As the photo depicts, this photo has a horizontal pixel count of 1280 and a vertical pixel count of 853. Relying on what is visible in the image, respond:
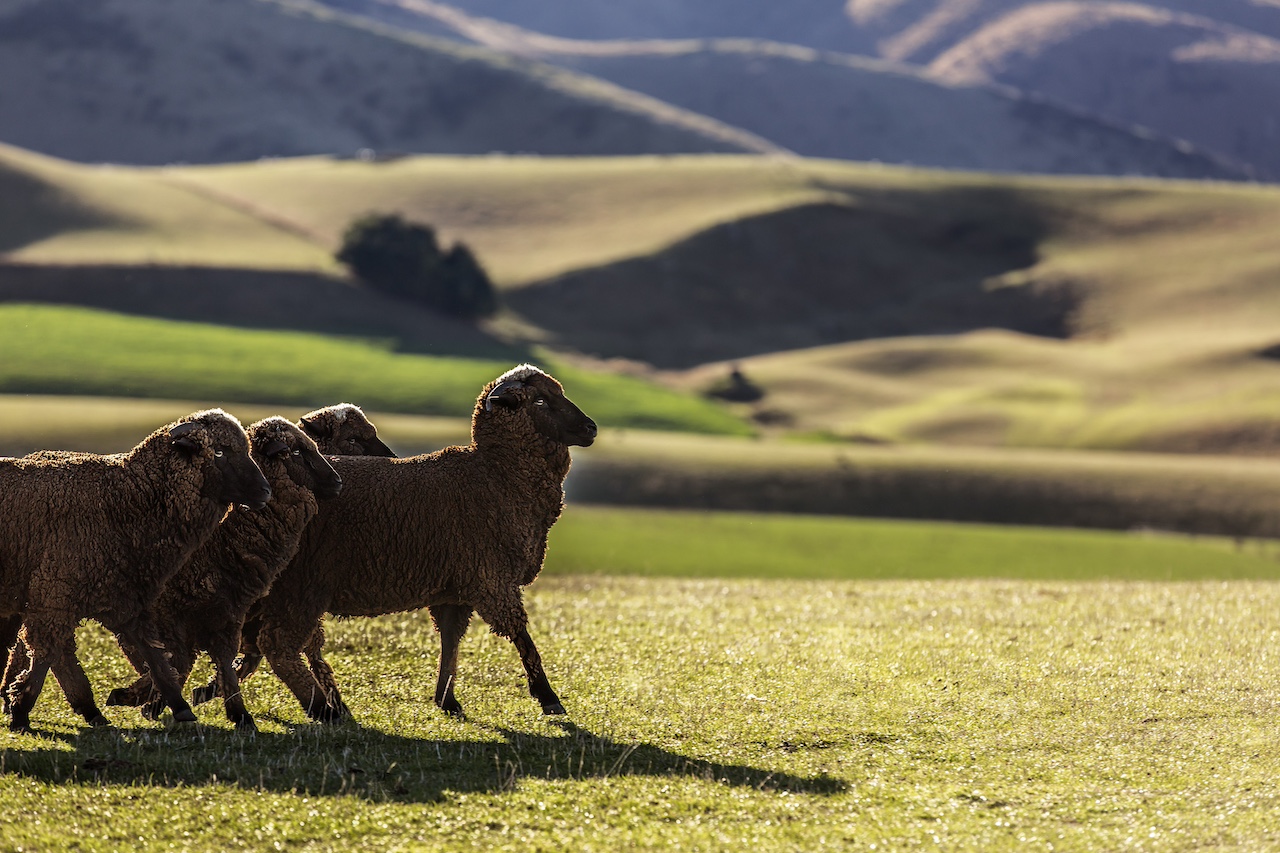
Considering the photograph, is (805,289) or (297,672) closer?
(297,672)

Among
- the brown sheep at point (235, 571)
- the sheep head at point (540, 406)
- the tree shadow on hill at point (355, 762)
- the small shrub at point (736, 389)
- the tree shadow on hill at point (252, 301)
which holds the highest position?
the tree shadow on hill at point (252, 301)

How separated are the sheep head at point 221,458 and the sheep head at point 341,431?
1.94 metres

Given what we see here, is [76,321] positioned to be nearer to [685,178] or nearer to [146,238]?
[146,238]

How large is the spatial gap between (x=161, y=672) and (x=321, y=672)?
66.8 inches

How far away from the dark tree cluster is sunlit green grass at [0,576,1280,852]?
8713cm

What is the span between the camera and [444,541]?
13.4 m

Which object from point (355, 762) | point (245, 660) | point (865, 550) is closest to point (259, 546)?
point (245, 660)

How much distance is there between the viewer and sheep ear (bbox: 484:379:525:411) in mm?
13945

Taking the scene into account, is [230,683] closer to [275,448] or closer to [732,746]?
[275,448]

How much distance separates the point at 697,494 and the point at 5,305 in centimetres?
5433

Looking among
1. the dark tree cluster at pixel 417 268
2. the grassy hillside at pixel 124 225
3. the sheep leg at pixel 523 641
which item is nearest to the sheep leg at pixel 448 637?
the sheep leg at pixel 523 641

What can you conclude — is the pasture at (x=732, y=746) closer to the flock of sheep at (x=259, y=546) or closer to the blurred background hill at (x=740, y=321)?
the flock of sheep at (x=259, y=546)

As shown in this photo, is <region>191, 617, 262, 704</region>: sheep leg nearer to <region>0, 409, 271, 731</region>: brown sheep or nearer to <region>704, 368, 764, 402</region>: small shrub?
<region>0, 409, 271, 731</region>: brown sheep

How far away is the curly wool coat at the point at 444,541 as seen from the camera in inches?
515
